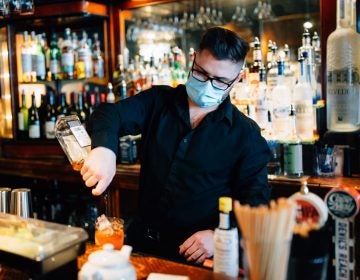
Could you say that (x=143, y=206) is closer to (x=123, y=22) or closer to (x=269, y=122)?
(x=269, y=122)

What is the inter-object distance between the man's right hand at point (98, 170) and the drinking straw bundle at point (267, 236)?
1.95ft

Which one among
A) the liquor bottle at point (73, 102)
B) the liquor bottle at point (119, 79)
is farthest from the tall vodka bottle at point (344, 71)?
the liquor bottle at point (73, 102)

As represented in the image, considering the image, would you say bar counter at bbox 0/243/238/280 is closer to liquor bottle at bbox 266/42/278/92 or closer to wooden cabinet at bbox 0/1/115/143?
liquor bottle at bbox 266/42/278/92

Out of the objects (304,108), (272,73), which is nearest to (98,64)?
(272,73)

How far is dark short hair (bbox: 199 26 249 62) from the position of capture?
66.6 inches

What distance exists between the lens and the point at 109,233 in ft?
4.83

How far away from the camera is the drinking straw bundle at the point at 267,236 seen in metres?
0.93

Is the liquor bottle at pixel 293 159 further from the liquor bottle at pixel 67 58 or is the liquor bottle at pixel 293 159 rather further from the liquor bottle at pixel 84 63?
the liquor bottle at pixel 67 58

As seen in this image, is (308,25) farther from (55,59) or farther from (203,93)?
(55,59)

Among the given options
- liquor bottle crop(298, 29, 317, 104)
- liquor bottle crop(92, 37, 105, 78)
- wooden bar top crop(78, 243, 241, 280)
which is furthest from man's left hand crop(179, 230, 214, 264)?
liquor bottle crop(92, 37, 105, 78)

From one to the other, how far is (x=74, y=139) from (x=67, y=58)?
195 cm

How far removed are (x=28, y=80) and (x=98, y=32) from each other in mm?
645

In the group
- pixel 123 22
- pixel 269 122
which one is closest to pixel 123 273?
pixel 269 122

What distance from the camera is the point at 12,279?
132 cm
